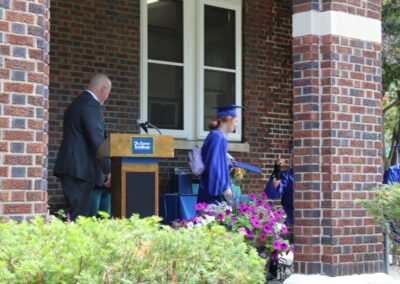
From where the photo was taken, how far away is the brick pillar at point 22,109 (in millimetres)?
5918

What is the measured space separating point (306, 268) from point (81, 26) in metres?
4.37

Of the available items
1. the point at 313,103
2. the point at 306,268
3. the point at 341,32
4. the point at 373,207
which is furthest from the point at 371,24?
the point at 306,268

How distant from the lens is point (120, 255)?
3.61m

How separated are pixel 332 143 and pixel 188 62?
12.3 feet

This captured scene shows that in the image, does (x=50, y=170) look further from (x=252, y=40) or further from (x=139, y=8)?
(x=252, y=40)

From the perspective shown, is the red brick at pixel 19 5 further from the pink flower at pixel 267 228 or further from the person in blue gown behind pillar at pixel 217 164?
the pink flower at pixel 267 228

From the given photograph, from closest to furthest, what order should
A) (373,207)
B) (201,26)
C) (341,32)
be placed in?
(373,207) < (341,32) < (201,26)

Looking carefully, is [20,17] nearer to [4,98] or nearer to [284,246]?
[4,98]

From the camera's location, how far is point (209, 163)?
29.2ft

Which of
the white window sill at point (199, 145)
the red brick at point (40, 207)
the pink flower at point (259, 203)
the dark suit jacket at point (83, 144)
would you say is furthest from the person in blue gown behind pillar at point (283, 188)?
the red brick at point (40, 207)

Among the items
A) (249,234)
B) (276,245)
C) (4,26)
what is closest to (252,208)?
(249,234)

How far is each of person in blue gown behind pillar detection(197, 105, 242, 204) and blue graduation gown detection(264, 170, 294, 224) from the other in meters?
1.11

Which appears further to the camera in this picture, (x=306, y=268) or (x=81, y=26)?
(x=81, y=26)

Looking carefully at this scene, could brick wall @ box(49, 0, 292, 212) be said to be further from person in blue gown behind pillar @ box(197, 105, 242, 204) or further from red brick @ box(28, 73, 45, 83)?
red brick @ box(28, 73, 45, 83)
